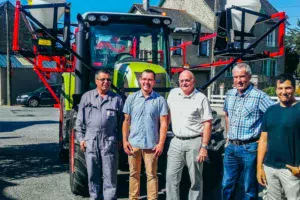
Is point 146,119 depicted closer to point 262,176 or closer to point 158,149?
point 158,149

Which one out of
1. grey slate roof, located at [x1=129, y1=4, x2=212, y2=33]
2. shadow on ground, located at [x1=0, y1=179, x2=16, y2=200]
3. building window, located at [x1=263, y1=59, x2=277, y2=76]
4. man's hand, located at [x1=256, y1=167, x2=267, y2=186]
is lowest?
shadow on ground, located at [x1=0, y1=179, x2=16, y2=200]

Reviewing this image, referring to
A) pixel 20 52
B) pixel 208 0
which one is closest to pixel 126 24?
pixel 20 52

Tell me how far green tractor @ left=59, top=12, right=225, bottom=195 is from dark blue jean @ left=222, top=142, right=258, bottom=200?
0.68 m

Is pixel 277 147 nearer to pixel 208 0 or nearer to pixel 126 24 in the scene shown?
pixel 126 24

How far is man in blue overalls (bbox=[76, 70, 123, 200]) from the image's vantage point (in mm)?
4895

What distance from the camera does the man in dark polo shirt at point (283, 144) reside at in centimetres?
378

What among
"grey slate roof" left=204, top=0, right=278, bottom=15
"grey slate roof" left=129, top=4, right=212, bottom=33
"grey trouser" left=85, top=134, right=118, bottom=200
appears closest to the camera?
"grey trouser" left=85, top=134, right=118, bottom=200

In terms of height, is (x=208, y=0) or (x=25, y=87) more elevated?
(x=208, y=0)

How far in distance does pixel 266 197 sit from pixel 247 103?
109 centimetres

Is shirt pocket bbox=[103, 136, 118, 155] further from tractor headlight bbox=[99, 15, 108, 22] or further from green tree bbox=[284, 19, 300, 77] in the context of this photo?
green tree bbox=[284, 19, 300, 77]

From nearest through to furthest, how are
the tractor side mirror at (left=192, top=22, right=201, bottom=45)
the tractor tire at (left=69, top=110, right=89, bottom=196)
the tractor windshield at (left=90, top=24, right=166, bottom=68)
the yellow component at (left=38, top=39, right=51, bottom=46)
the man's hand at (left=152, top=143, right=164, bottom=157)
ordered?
the man's hand at (left=152, top=143, right=164, bottom=157), the tractor tire at (left=69, top=110, right=89, bottom=196), the yellow component at (left=38, top=39, right=51, bottom=46), the tractor windshield at (left=90, top=24, right=166, bottom=68), the tractor side mirror at (left=192, top=22, right=201, bottom=45)

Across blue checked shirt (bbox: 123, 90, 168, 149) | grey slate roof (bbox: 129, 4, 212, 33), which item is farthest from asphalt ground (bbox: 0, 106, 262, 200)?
grey slate roof (bbox: 129, 4, 212, 33)

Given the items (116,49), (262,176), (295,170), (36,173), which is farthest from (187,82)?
(36,173)

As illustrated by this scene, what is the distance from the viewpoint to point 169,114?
16.2ft
